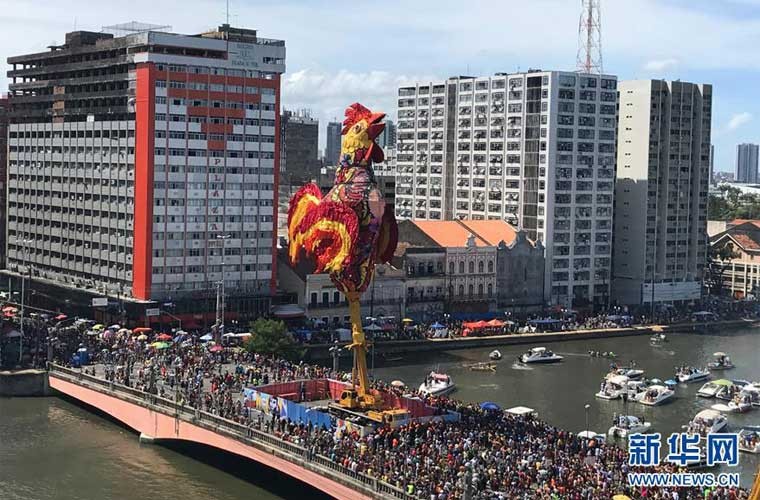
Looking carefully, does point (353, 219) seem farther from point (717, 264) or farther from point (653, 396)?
point (717, 264)

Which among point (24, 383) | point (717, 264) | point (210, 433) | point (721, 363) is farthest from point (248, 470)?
point (717, 264)

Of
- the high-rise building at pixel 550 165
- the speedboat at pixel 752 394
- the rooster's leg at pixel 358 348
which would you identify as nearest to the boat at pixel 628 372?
the speedboat at pixel 752 394

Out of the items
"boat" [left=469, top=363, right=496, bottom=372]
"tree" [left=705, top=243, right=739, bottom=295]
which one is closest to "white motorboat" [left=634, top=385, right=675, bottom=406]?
"boat" [left=469, top=363, right=496, bottom=372]

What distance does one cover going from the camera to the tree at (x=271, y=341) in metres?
80.1

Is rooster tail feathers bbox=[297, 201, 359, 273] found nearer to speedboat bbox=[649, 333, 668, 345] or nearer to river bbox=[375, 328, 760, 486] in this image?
river bbox=[375, 328, 760, 486]

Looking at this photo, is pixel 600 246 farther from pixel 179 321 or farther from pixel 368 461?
pixel 368 461

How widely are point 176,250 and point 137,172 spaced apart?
Result: 7.09m

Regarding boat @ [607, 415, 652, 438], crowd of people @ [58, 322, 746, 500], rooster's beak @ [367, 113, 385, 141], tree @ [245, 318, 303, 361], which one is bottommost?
boat @ [607, 415, 652, 438]

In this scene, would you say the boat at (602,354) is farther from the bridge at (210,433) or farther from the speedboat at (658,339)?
the bridge at (210,433)

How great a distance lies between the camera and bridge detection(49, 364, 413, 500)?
162 feet

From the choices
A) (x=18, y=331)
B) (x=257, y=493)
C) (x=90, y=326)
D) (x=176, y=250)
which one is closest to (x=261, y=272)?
(x=176, y=250)

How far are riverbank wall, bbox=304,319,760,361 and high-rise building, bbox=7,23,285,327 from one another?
10.8 m

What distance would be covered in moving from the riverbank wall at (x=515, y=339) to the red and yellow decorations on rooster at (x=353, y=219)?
30675 mm

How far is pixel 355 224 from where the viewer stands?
2242 inches
